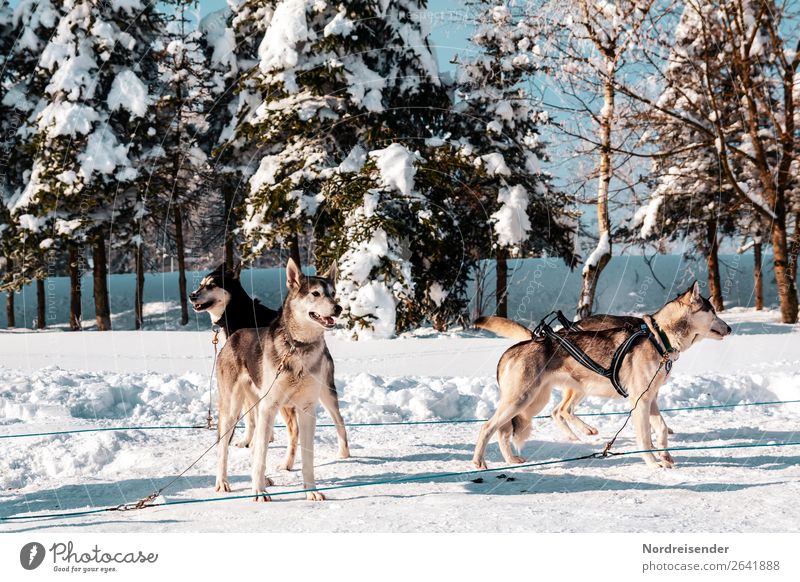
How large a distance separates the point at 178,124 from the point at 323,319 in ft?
58.6

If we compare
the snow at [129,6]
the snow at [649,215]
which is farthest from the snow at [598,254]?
the snow at [129,6]

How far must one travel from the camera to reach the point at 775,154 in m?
22.2

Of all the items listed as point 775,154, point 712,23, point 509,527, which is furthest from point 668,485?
point 775,154

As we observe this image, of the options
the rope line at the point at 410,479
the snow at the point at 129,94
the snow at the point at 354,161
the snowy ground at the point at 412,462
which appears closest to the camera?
the snowy ground at the point at 412,462

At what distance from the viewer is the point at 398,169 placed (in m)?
12.6

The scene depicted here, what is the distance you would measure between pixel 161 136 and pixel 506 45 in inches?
446

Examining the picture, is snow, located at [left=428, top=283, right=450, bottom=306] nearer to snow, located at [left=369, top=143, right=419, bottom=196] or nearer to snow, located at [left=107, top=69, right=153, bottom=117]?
snow, located at [left=369, top=143, right=419, bottom=196]

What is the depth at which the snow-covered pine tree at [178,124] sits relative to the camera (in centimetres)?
2083

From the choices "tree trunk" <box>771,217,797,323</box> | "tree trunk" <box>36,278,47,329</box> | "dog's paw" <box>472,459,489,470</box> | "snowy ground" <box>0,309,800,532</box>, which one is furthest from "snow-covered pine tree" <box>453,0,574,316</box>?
"tree trunk" <box>36,278,47,329</box>

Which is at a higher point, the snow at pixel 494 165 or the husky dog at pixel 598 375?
the snow at pixel 494 165

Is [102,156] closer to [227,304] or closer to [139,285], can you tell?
[139,285]

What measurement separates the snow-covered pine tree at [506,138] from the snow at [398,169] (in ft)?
4.51

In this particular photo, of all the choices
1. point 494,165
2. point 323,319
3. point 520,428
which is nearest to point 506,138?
point 494,165

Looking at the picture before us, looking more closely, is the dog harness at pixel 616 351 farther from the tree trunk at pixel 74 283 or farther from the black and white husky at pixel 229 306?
the tree trunk at pixel 74 283
